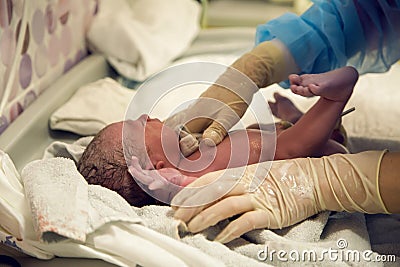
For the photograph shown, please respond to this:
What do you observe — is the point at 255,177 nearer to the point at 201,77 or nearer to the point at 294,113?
the point at 201,77

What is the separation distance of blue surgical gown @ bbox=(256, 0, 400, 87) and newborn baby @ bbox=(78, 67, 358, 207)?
22cm

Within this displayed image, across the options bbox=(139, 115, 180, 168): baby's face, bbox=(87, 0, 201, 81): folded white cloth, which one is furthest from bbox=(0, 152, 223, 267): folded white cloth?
bbox=(87, 0, 201, 81): folded white cloth

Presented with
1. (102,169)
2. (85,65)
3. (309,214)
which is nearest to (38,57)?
(85,65)

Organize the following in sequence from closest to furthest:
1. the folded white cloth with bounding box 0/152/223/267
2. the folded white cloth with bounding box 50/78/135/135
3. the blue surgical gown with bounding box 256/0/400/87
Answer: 1. the folded white cloth with bounding box 0/152/223/267
2. the blue surgical gown with bounding box 256/0/400/87
3. the folded white cloth with bounding box 50/78/135/135

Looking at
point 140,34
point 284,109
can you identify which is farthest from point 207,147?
point 140,34

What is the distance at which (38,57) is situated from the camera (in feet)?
4.31

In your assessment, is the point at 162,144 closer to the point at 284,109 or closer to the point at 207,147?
the point at 207,147

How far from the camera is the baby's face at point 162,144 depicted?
93 cm

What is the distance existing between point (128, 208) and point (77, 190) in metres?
0.08

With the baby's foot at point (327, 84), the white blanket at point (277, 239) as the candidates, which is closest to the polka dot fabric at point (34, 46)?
the white blanket at point (277, 239)

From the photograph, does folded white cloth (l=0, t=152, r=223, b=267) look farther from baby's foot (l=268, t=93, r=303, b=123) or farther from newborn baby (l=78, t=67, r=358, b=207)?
baby's foot (l=268, t=93, r=303, b=123)

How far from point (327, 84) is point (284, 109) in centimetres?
29

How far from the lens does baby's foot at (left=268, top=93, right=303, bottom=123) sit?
1.17m

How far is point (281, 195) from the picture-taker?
813 mm
